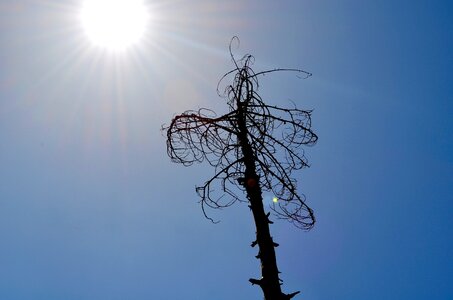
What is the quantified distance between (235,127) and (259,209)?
135 cm

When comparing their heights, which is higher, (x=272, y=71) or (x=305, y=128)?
(x=272, y=71)

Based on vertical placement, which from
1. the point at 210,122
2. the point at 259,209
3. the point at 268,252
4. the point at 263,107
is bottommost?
the point at 268,252

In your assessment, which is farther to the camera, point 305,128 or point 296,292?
point 305,128

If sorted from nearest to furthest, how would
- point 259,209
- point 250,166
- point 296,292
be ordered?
point 296,292, point 259,209, point 250,166

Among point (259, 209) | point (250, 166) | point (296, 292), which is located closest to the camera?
point (296, 292)

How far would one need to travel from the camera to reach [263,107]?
5926mm

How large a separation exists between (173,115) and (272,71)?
177 cm

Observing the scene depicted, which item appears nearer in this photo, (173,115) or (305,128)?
(173,115)

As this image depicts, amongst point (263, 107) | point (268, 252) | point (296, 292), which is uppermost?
point (263, 107)

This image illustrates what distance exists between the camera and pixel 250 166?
5918 millimetres

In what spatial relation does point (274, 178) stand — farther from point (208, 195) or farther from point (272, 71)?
point (272, 71)

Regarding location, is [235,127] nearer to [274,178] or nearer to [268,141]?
[268,141]

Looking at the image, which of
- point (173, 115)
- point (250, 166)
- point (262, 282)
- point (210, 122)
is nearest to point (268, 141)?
point (250, 166)

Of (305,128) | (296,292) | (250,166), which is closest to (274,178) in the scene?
(250,166)
